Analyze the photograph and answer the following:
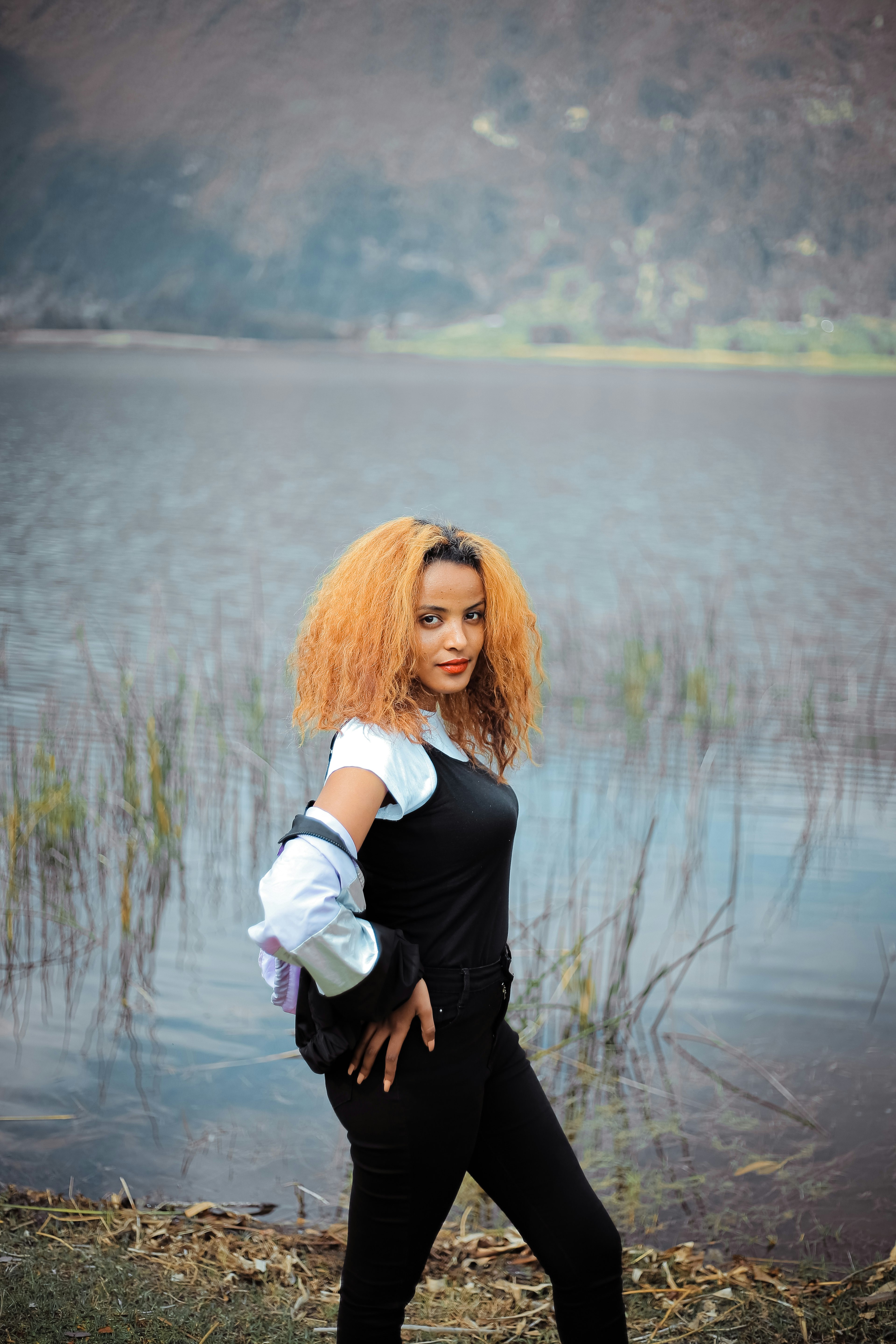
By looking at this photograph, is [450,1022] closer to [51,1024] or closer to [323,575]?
[323,575]

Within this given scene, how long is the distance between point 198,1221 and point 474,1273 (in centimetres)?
44

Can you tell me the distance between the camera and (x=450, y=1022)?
108 centimetres

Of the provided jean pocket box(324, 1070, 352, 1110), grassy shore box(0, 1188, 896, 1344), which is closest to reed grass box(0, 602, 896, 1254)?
grassy shore box(0, 1188, 896, 1344)

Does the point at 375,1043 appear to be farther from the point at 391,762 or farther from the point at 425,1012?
the point at 391,762

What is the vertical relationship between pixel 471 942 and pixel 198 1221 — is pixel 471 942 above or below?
above

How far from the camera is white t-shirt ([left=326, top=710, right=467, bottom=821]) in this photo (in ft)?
3.32

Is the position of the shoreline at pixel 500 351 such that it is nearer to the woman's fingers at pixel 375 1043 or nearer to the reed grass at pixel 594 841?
the reed grass at pixel 594 841

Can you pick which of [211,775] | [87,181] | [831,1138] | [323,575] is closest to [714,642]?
[211,775]

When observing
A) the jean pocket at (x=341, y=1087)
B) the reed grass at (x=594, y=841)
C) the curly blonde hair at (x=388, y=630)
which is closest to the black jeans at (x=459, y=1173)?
the jean pocket at (x=341, y=1087)

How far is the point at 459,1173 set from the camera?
109 centimetres

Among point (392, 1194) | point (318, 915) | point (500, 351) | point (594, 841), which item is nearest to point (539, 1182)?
point (392, 1194)

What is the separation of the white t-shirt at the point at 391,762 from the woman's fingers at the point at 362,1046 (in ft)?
0.59

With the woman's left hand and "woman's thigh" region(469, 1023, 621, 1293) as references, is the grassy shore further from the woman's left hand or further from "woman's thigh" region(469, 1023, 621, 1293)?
the woman's left hand

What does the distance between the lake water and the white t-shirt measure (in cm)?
119
